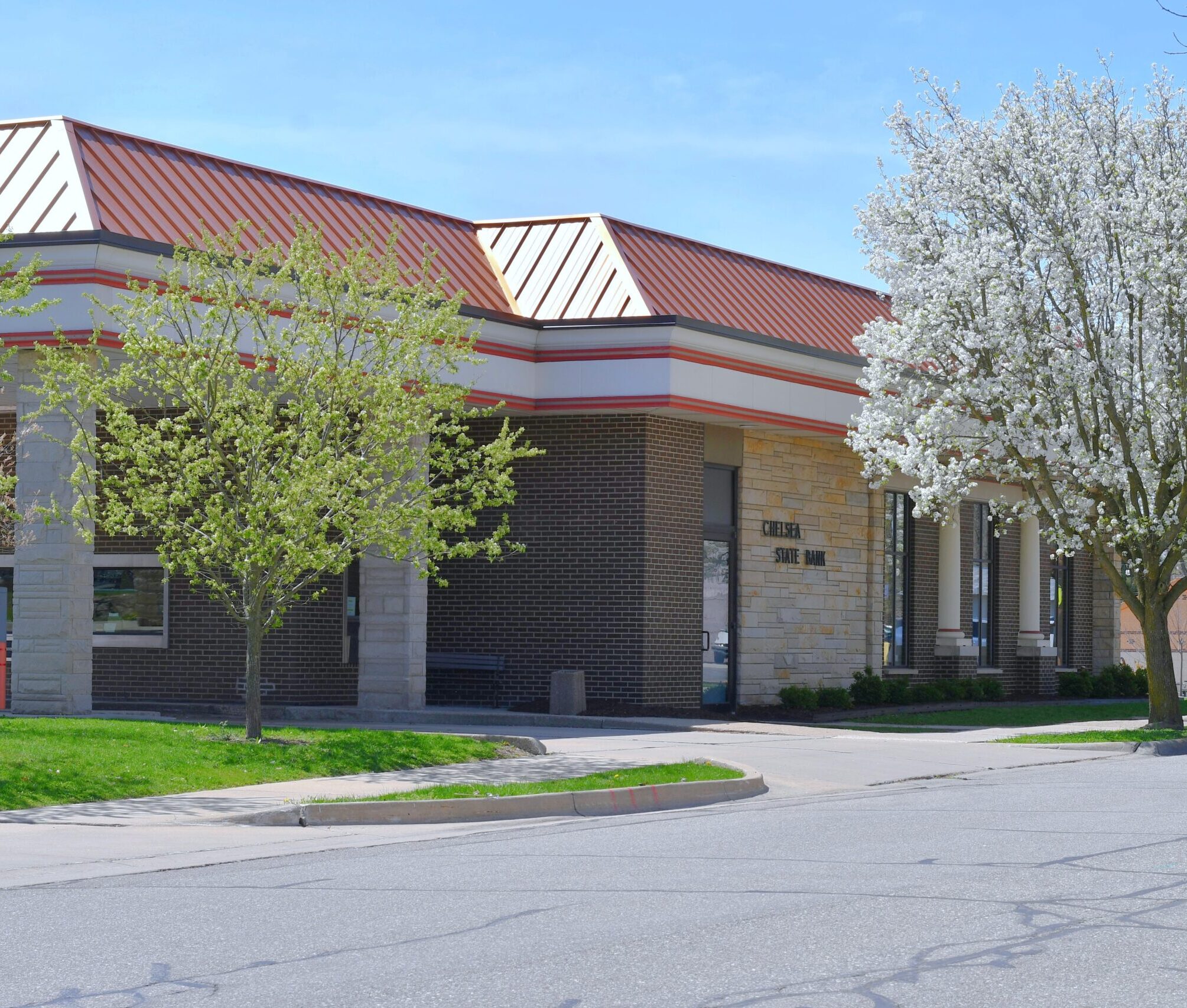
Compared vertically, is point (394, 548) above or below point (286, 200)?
below

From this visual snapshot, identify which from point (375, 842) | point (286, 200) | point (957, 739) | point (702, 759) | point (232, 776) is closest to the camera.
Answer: point (375, 842)

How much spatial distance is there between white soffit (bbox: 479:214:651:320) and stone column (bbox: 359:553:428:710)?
4.84 meters

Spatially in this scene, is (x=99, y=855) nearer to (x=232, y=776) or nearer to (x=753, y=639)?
(x=232, y=776)

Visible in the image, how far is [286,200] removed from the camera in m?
24.8

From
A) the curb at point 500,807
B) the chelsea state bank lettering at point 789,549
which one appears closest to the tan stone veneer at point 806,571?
the chelsea state bank lettering at point 789,549

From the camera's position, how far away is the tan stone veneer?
27453mm

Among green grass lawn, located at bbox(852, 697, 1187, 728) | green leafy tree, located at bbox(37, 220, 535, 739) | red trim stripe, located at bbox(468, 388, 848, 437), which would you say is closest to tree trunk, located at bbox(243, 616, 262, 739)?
green leafy tree, located at bbox(37, 220, 535, 739)

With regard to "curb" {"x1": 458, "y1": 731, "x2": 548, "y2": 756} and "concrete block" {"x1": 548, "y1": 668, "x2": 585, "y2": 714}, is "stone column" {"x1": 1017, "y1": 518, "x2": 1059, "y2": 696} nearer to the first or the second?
"concrete block" {"x1": 548, "y1": 668, "x2": 585, "y2": 714}

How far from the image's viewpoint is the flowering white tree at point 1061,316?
22.2 meters

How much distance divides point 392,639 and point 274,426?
6212 mm

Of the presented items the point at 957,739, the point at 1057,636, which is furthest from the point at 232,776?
the point at 1057,636

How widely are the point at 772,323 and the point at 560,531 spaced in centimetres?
553

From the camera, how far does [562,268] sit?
26594 millimetres

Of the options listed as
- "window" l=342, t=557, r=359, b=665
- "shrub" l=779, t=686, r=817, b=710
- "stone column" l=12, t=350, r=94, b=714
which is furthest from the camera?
"shrub" l=779, t=686, r=817, b=710
